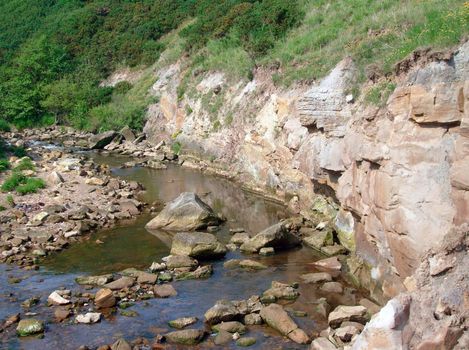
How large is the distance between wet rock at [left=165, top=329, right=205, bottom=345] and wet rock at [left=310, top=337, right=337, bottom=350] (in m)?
2.62

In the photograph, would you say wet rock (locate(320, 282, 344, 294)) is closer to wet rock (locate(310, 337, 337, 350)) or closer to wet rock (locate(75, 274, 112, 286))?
wet rock (locate(310, 337, 337, 350))

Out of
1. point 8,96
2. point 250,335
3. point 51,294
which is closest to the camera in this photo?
point 250,335

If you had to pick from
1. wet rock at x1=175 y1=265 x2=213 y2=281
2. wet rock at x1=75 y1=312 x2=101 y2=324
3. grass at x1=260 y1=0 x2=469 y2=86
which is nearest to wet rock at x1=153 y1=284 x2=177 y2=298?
wet rock at x1=175 y1=265 x2=213 y2=281

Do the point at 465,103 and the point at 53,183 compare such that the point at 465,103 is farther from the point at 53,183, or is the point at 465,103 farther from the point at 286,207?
the point at 53,183

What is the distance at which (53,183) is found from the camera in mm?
28141

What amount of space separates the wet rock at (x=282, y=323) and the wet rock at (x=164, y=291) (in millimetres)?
2944

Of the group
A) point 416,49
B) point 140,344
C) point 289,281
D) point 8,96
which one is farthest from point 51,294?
point 8,96

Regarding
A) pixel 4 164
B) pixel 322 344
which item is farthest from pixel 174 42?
pixel 322 344

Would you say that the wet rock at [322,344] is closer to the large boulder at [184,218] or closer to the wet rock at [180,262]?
the wet rock at [180,262]

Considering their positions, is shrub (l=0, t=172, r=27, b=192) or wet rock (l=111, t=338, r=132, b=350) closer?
wet rock (l=111, t=338, r=132, b=350)

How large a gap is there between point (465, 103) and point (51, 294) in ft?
37.4

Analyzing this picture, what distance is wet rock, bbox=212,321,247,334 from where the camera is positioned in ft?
45.6

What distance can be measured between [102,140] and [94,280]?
2625 cm

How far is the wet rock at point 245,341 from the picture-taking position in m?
13.3
